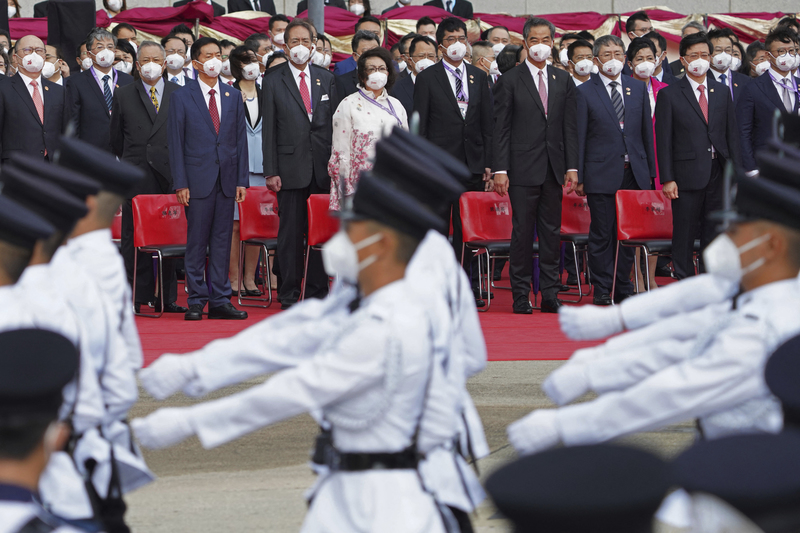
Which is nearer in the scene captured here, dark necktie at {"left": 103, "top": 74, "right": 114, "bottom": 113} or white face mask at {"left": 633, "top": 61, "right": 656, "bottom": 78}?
dark necktie at {"left": 103, "top": 74, "right": 114, "bottom": 113}

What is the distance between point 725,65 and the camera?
37.5 ft

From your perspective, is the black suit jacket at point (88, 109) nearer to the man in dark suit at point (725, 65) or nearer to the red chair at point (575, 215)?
the red chair at point (575, 215)

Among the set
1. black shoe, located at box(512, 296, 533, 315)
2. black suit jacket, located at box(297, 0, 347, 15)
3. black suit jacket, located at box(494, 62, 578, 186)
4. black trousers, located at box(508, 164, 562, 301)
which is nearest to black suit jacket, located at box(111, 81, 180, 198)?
black suit jacket, located at box(494, 62, 578, 186)

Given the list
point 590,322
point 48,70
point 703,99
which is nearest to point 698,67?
point 703,99

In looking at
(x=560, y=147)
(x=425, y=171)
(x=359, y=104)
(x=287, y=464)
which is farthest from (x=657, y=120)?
(x=425, y=171)

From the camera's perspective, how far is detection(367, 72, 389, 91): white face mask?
378 inches

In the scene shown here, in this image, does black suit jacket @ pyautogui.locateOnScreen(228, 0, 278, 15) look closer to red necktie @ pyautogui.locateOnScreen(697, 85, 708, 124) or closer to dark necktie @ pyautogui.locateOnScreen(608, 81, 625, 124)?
dark necktie @ pyautogui.locateOnScreen(608, 81, 625, 124)

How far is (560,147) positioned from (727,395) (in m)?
7.59

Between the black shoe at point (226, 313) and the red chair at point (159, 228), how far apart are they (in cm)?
56

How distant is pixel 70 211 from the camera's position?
132 inches

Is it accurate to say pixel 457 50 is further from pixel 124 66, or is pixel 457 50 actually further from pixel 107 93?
pixel 124 66

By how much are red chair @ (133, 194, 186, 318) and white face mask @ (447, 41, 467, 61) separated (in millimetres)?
2791

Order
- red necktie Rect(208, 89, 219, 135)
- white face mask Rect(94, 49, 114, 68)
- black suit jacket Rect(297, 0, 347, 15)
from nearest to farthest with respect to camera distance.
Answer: red necktie Rect(208, 89, 219, 135) < white face mask Rect(94, 49, 114, 68) < black suit jacket Rect(297, 0, 347, 15)

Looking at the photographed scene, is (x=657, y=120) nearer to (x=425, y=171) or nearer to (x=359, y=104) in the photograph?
(x=359, y=104)
